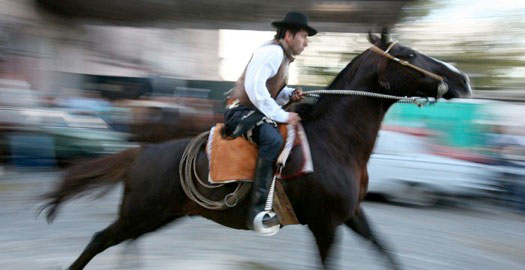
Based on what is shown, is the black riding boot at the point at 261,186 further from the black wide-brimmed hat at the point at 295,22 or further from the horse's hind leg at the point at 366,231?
the black wide-brimmed hat at the point at 295,22

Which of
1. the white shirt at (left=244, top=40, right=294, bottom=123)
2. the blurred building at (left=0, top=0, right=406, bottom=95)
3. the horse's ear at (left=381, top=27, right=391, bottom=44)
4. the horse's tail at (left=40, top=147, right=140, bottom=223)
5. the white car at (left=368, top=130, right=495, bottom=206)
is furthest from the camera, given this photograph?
the blurred building at (left=0, top=0, right=406, bottom=95)

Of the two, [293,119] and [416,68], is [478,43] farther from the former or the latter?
[293,119]

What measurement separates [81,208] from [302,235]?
360 cm

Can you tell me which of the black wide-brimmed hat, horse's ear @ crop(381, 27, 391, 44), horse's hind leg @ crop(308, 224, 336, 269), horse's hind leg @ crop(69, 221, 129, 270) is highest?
the black wide-brimmed hat

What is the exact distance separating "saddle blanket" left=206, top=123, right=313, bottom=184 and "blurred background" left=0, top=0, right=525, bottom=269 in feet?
3.02

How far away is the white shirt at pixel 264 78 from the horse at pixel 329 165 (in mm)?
409

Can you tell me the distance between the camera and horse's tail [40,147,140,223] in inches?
174

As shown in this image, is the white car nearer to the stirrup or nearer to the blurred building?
the blurred building

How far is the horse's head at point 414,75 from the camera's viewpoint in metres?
3.86

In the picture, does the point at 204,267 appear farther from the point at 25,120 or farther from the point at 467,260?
the point at 25,120

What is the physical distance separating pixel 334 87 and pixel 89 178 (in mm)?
2272

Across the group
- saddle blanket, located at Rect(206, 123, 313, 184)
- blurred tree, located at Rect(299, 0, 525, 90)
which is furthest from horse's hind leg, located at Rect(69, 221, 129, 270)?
blurred tree, located at Rect(299, 0, 525, 90)

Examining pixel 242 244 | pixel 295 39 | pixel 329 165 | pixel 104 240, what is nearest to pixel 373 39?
pixel 295 39

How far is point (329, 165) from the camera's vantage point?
3.89m
